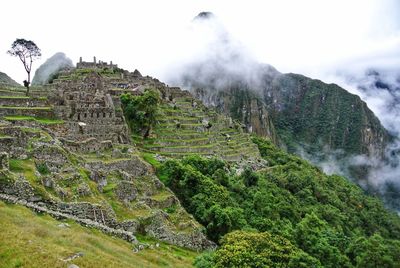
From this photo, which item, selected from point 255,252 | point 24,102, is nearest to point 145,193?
point 255,252

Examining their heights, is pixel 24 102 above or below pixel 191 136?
above

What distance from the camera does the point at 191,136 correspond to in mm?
55531

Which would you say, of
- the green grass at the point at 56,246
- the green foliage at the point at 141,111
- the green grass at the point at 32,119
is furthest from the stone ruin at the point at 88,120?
the green grass at the point at 56,246

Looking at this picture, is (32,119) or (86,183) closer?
(86,183)

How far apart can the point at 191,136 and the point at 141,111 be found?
978 centimetres

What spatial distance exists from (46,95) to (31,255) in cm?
3112

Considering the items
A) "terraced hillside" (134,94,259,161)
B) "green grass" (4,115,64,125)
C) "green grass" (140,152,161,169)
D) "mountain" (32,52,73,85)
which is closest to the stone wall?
"green grass" (4,115,64,125)

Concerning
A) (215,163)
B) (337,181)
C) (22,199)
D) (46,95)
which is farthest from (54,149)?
(337,181)

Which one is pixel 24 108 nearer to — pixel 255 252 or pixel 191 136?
pixel 191 136

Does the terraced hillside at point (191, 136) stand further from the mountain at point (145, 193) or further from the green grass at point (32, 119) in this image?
the green grass at point (32, 119)

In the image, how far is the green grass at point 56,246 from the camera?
14766 millimetres

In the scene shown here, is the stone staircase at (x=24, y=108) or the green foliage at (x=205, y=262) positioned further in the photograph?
the stone staircase at (x=24, y=108)

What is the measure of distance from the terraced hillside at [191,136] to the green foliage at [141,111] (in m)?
1.61

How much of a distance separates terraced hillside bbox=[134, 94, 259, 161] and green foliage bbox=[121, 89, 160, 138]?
5.28 ft
